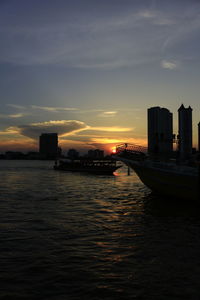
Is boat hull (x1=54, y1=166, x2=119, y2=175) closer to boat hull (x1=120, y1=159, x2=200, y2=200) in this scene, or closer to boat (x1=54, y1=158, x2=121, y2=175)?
boat (x1=54, y1=158, x2=121, y2=175)

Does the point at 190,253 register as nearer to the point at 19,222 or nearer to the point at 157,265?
the point at 157,265

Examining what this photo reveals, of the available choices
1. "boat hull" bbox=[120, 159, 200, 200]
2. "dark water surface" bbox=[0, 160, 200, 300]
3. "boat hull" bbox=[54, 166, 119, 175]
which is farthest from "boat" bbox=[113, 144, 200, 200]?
"boat hull" bbox=[54, 166, 119, 175]

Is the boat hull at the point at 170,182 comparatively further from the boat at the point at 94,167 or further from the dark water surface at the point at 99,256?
the boat at the point at 94,167

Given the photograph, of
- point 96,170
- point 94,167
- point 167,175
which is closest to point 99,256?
point 167,175

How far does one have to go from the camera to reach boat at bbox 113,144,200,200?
2050cm

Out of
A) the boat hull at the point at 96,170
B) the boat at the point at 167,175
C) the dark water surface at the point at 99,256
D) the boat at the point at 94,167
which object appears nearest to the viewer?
the dark water surface at the point at 99,256

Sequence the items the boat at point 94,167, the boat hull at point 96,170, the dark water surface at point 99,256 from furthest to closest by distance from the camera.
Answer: the boat at point 94,167 < the boat hull at point 96,170 < the dark water surface at point 99,256

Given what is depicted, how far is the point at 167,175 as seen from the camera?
2223 cm

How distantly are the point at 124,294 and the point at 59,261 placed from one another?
2.85 m

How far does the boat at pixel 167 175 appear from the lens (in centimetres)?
2050

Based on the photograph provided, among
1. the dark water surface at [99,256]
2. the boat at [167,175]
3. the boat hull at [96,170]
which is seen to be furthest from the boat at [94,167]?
the dark water surface at [99,256]

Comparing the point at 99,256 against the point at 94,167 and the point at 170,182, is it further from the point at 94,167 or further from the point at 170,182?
the point at 94,167

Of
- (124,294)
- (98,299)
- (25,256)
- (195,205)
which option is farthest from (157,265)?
(195,205)

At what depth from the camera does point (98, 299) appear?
21.8ft
